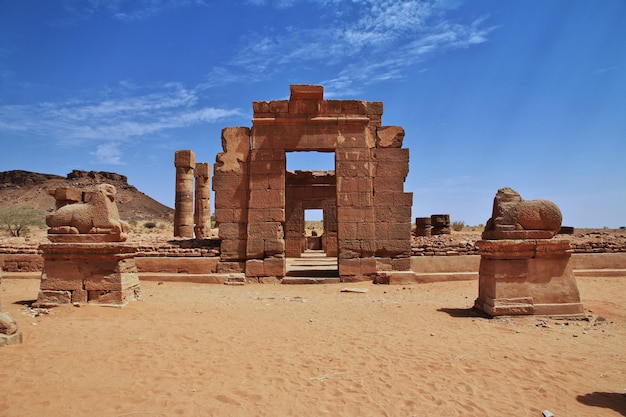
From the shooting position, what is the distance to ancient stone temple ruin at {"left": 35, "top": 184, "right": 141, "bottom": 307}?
716cm

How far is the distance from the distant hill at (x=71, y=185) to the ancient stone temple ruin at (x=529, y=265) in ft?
199

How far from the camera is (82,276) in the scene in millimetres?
7242

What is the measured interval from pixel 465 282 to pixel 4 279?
40.9 feet

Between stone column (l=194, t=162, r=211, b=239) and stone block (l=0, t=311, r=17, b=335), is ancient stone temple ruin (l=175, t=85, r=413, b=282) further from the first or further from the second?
stone column (l=194, t=162, r=211, b=239)

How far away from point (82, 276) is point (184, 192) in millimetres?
12583

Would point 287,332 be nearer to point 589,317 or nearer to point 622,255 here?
point 589,317

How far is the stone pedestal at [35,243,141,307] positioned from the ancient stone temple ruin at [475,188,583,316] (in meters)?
6.33

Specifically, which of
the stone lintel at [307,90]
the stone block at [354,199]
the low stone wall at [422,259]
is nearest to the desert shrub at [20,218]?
the low stone wall at [422,259]

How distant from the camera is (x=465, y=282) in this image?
1098 cm

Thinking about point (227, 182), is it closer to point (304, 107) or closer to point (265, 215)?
point (265, 215)

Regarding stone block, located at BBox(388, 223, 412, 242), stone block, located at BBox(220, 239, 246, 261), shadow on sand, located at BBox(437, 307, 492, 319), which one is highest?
stone block, located at BBox(388, 223, 412, 242)

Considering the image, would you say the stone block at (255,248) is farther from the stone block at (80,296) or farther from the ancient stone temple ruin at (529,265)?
the ancient stone temple ruin at (529,265)

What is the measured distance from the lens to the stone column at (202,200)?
20500 millimetres

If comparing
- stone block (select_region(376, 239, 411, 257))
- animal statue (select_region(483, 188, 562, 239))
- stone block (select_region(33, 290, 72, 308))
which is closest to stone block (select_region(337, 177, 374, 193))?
stone block (select_region(376, 239, 411, 257))
